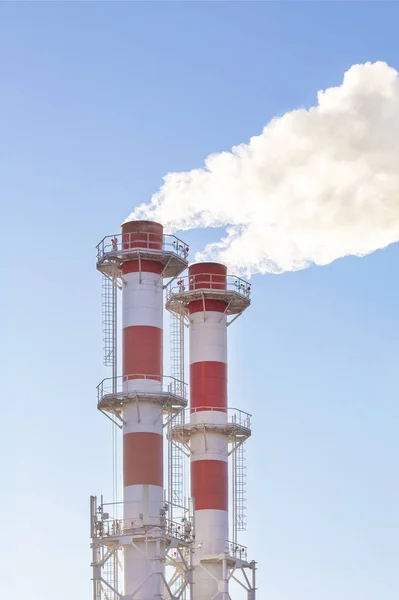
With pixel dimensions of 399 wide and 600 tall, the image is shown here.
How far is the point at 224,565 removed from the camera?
8056 centimetres

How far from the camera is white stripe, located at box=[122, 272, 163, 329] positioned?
75812 millimetres

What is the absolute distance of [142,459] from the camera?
242 ft

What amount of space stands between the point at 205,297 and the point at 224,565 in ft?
42.0

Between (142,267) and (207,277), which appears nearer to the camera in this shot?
(142,267)

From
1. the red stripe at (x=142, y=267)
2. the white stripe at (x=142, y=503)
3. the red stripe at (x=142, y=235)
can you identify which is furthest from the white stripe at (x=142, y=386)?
the red stripe at (x=142, y=235)

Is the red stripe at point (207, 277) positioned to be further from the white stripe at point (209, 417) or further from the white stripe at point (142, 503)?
the white stripe at point (142, 503)

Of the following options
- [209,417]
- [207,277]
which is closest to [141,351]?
[209,417]

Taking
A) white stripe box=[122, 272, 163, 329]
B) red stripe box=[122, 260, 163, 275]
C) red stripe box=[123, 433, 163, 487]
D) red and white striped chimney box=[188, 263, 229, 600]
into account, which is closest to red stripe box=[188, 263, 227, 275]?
red and white striped chimney box=[188, 263, 229, 600]

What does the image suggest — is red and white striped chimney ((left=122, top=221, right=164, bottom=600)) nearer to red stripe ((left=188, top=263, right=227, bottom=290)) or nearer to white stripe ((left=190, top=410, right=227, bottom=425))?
red stripe ((left=188, top=263, right=227, bottom=290))

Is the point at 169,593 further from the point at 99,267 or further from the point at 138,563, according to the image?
the point at 99,267

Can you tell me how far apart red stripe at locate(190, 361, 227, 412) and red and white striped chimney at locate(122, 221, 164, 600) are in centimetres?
746

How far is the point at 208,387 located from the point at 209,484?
14.9 feet

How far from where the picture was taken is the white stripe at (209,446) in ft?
271

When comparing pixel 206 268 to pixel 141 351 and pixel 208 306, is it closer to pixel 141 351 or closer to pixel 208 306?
pixel 208 306
